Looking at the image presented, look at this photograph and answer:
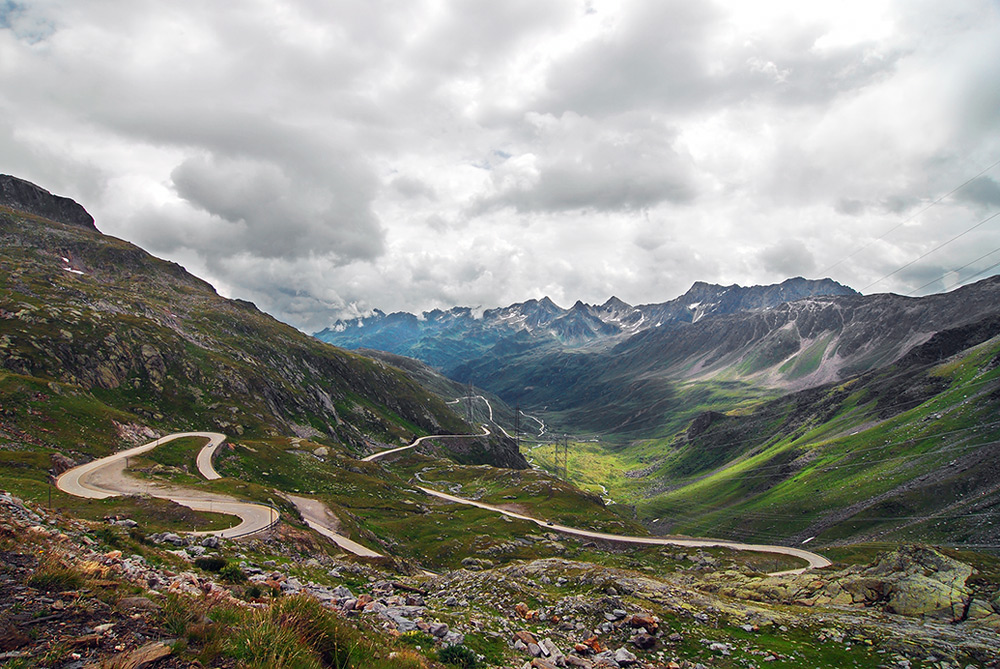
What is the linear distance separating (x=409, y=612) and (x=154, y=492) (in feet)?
148

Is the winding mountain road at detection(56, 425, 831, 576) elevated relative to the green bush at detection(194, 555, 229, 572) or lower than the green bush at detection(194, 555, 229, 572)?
lower

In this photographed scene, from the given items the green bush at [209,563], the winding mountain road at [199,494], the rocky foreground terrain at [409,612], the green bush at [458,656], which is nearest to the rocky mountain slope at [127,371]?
the winding mountain road at [199,494]

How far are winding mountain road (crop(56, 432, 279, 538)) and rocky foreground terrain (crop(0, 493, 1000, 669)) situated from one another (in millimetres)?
3290

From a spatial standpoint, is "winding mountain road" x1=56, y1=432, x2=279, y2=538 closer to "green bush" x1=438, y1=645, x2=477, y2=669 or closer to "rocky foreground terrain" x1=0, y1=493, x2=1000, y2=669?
"rocky foreground terrain" x1=0, y1=493, x2=1000, y2=669

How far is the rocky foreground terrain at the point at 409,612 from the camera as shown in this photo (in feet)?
32.6

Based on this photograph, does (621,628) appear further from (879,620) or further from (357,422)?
(357,422)

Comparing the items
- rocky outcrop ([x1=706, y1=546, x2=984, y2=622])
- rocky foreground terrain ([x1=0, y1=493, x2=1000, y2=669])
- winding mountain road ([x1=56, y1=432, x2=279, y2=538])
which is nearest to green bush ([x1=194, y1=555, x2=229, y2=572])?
rocky foreground terrain ([x1=0, y1=493, x2=1000, y2=669])

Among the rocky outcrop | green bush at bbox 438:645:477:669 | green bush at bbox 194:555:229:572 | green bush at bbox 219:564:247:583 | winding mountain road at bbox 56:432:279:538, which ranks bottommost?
the rocky outcrop

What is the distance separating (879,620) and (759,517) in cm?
14464

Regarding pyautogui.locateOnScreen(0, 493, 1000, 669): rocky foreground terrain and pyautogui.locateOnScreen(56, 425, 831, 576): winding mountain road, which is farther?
pyautogui.locateOnScreen(56, 425, 831, 576): winding mountain road

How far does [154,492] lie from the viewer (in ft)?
163

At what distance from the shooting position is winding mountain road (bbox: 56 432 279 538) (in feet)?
137

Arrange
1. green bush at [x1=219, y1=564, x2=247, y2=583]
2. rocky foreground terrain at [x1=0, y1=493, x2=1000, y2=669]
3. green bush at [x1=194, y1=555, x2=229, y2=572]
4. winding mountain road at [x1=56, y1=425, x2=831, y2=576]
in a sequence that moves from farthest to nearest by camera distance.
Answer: winding mountain road at [x1=56, y1=425, x2=831, y2=576]
green bush at [x1=194, y1=555, x2=229, y2=572]
green bush at [x1=219, y1=564, x2=247, y2=583]
rocky foreground terrain at [x1=0, y1=493, x2=1000, y2=669]

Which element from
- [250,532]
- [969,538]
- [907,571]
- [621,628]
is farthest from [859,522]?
[250,532]
